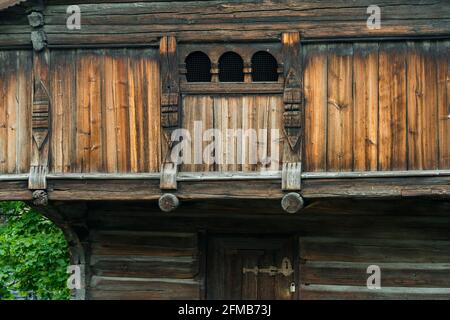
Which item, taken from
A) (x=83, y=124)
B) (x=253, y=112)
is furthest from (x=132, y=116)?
(x=253, y=112)

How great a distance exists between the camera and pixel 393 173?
10977 millimetres

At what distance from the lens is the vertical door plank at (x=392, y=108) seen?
11086 millimetres

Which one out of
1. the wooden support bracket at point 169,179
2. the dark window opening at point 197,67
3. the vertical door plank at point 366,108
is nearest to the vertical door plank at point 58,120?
the wooden support bracket at point 169,179

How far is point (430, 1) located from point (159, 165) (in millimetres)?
3355

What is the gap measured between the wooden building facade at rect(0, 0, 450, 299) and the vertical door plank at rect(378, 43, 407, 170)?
0.01 metres

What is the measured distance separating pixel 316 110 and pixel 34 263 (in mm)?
6586

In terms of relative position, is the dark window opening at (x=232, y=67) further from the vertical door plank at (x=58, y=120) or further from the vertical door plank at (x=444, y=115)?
the vertical door plank at (x=444, y=115)

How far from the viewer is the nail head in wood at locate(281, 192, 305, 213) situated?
1100cm

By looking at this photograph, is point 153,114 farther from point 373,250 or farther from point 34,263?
point 34,263

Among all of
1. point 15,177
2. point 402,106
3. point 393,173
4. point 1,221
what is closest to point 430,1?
point 402,106

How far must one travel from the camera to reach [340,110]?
11.2 metres

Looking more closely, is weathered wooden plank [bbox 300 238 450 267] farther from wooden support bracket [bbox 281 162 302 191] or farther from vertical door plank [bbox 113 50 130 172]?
vertical door plank [bbox 113 50 130 172]

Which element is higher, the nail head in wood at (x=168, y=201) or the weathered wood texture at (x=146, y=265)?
the nail head in wood at (x=168, y=201)

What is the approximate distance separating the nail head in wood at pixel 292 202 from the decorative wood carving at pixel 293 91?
488 millimetres
